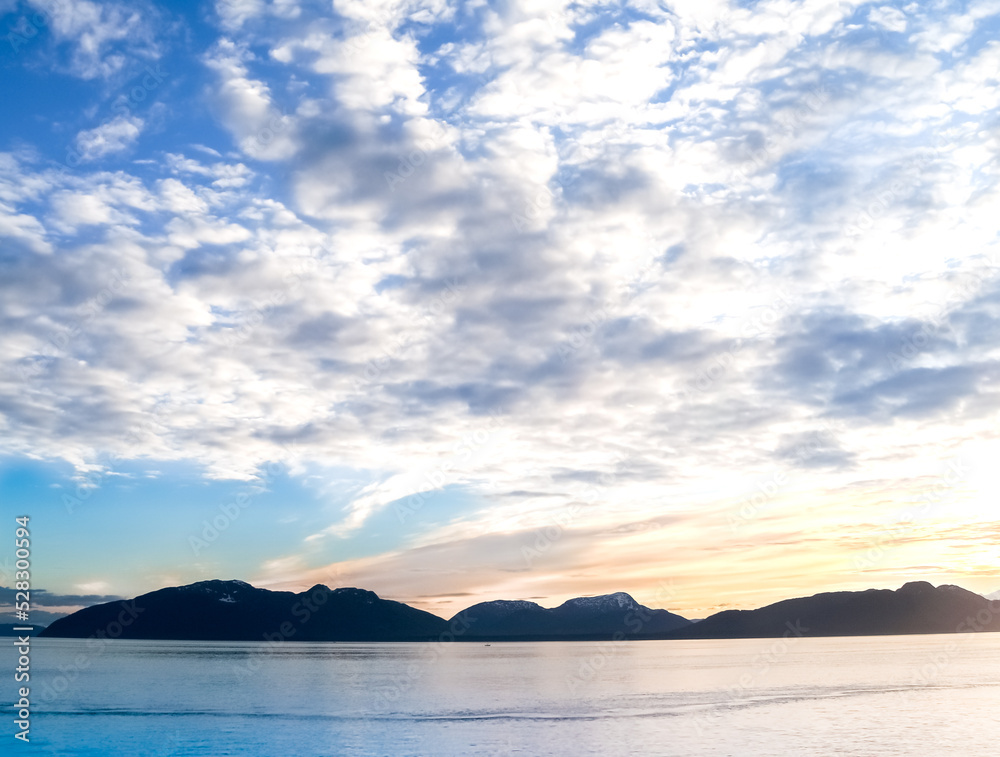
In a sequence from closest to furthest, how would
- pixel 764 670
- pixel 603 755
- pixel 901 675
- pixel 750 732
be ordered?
pixel 603 755, pixel 750 732, pixel 901 675, pixel 764 670

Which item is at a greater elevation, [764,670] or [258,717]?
[258,717]

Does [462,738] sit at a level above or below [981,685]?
above

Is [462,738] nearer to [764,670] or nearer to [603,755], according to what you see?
[603,755]

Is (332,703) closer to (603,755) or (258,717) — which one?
(258,717)

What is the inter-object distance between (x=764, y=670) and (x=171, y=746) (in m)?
110

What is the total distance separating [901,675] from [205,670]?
122m

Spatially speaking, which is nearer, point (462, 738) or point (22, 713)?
point (462, 738)

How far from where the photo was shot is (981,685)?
311ft

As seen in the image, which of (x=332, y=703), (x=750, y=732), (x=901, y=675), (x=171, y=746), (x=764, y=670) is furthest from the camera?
(x=764, y=670)

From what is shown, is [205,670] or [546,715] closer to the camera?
[546,715]

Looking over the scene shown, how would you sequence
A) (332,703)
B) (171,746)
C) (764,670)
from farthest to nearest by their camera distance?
1. (764,670)
2. (332,703)
3. (171,746)

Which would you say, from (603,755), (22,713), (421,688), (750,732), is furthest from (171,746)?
(421,688)

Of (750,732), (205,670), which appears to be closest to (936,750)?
(750,732)

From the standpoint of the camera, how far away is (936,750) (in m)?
47.9
